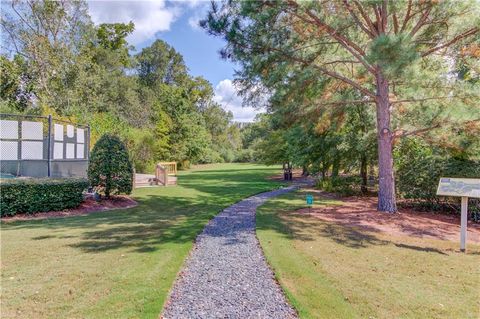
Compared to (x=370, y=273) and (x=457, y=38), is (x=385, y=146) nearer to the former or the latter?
(x=457, y=38)

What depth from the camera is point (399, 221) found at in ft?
24.0

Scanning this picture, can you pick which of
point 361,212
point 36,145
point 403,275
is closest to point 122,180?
point 36,145

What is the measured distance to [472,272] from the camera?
4137 millimetres

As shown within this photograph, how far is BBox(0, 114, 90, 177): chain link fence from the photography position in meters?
9.09

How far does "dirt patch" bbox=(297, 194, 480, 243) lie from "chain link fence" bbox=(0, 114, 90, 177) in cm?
798

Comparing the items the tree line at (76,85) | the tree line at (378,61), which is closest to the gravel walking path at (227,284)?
the tree line at (378,61)

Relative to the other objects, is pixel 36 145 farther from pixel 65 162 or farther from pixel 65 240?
pixel 65 240

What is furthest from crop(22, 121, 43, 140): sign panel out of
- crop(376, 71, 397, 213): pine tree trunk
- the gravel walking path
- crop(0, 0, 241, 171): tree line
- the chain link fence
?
crop(376, 71, 397, 213): pine tree trunk

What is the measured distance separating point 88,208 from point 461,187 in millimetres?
8991

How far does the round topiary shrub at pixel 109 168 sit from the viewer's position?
9.05m

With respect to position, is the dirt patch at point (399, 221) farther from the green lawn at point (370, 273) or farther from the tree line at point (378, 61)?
the tree line at point (378, 61)

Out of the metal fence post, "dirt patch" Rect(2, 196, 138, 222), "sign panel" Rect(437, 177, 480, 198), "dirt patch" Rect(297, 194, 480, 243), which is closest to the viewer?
"sign panel" Rect(437, 177, 480, 198)

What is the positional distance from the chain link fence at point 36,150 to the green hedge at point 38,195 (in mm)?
1308

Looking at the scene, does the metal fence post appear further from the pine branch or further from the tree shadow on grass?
the pine branch
